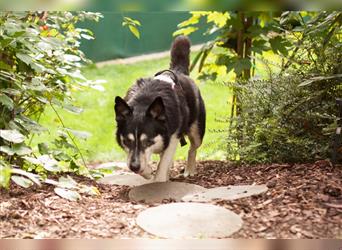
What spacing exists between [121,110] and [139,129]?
165mm

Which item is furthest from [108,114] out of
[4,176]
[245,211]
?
[4,176]

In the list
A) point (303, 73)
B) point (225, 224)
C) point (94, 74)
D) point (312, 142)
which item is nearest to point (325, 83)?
point (303, 73)

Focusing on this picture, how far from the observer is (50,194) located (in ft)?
9.03

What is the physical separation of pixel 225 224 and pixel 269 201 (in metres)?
0.37

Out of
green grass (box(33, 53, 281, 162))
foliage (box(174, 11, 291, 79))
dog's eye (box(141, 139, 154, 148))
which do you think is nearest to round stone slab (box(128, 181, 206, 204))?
dog's eye (box(141, 139, 154, 148))

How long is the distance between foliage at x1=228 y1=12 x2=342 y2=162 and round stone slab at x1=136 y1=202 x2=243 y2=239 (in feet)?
3.21

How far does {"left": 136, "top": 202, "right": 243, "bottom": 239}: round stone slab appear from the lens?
217 centimetres

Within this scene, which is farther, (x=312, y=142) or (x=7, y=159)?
(x=312, y=142)

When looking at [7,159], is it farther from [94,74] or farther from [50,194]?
[94,74]

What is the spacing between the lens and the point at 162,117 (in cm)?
323

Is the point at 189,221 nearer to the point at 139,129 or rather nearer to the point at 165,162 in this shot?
the point at 139,129

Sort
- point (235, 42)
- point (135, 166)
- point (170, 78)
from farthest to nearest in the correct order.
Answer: point (235, 42) → point (170, 78) → point (135, 166)

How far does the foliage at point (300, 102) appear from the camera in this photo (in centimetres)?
318

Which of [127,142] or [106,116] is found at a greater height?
[127,142]
